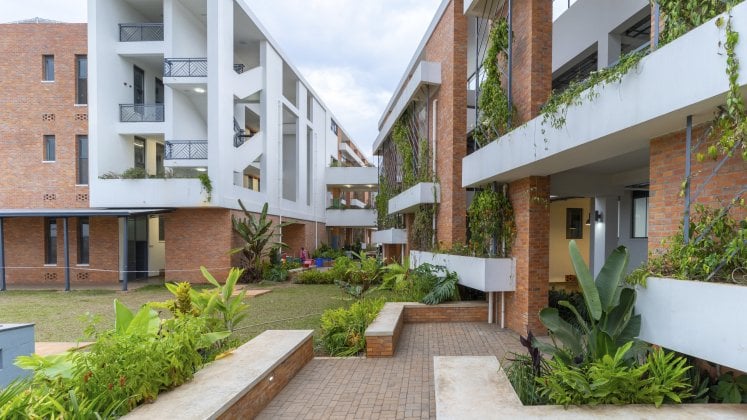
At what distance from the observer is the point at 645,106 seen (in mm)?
4039

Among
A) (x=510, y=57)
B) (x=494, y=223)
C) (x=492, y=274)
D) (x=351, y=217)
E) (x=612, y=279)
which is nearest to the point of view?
(x=612, y=279)

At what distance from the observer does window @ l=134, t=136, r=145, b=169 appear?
58.7 ft

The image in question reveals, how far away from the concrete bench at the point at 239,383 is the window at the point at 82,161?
1666cm

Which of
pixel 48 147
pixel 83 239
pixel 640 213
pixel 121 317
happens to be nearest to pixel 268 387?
pixel 121 317

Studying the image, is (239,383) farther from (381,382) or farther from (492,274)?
(492,274)

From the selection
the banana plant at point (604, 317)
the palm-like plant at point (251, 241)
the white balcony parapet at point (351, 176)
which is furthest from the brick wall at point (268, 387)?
the white balcony parapet at point (351, 176)

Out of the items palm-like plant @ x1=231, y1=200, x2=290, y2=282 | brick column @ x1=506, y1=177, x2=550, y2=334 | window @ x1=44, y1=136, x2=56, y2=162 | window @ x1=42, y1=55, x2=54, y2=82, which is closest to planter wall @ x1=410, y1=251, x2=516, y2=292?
brick column @ x1=506, y1=177, x2=550, y2=334

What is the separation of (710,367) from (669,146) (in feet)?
8.50

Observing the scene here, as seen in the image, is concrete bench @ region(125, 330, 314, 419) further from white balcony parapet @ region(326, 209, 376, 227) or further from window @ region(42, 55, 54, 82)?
white balcony parapet @ region(326, 209, 376, 227)

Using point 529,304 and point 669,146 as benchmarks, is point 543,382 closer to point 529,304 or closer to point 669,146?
point 669,146

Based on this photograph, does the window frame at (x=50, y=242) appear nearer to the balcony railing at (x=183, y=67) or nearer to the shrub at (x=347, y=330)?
the balcony railing at (x=183, y=67)

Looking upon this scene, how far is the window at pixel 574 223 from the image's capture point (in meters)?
15.9

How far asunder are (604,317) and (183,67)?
17964 millimetres

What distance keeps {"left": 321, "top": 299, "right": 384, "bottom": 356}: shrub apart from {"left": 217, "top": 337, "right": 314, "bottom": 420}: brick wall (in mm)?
695
